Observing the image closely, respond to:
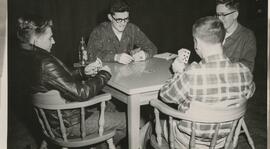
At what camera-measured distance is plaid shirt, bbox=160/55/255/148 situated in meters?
1.28

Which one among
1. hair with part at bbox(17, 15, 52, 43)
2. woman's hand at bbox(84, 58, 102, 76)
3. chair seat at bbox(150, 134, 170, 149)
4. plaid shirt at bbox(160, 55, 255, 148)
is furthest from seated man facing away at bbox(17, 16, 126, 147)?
plaid shirt at bbox(160, 55, 255, 148)

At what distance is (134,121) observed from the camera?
1.51 meters

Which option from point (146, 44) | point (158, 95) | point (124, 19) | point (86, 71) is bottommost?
point (158, 95)

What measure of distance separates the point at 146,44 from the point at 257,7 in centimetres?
74

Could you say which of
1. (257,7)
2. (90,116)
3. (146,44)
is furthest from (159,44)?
(90,116)

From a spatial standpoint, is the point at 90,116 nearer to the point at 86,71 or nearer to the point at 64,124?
the point at 64,124

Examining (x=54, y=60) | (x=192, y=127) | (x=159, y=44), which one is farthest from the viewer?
(x=159, y=44)

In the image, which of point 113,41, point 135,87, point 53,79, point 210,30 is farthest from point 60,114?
point 113,41

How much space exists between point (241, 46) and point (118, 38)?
793mm

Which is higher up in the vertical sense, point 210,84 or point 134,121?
point 210,84

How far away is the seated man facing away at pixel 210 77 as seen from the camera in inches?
50.4

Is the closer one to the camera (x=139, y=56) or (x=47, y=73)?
(x=47, y=73)

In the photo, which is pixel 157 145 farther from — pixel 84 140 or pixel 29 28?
pixel 29 28

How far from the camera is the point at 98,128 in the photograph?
61.5 inches
